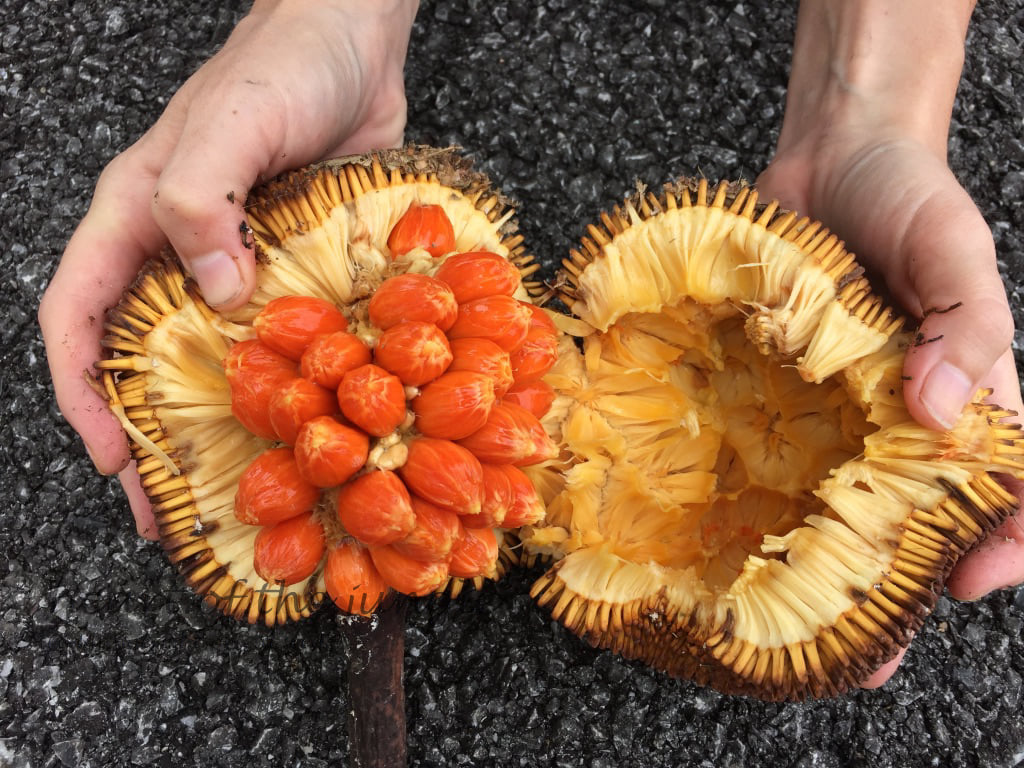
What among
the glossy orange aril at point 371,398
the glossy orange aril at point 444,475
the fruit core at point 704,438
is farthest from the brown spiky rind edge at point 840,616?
the glossy orange aril at point 371,398

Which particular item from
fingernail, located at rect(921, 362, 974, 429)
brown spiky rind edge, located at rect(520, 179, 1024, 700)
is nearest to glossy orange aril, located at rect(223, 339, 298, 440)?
brown spiky rind edge, located at rect(520, 179, 1024, 700)

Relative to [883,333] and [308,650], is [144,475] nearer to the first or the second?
[308,650]

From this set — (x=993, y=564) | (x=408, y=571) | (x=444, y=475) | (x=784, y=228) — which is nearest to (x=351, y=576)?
(x=408, y=571)

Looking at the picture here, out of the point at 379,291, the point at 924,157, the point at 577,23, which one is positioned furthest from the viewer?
the point at 577,23

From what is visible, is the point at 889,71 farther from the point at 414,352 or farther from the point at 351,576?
the point at 351,576

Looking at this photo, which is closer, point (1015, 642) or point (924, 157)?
point (924, 157)

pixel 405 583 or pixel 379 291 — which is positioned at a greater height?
pixel 379 291

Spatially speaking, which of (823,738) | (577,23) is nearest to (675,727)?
(823,738)

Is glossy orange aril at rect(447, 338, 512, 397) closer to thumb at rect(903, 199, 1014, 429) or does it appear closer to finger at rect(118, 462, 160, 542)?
thumb at rect(903, 199, 1014, 429)
